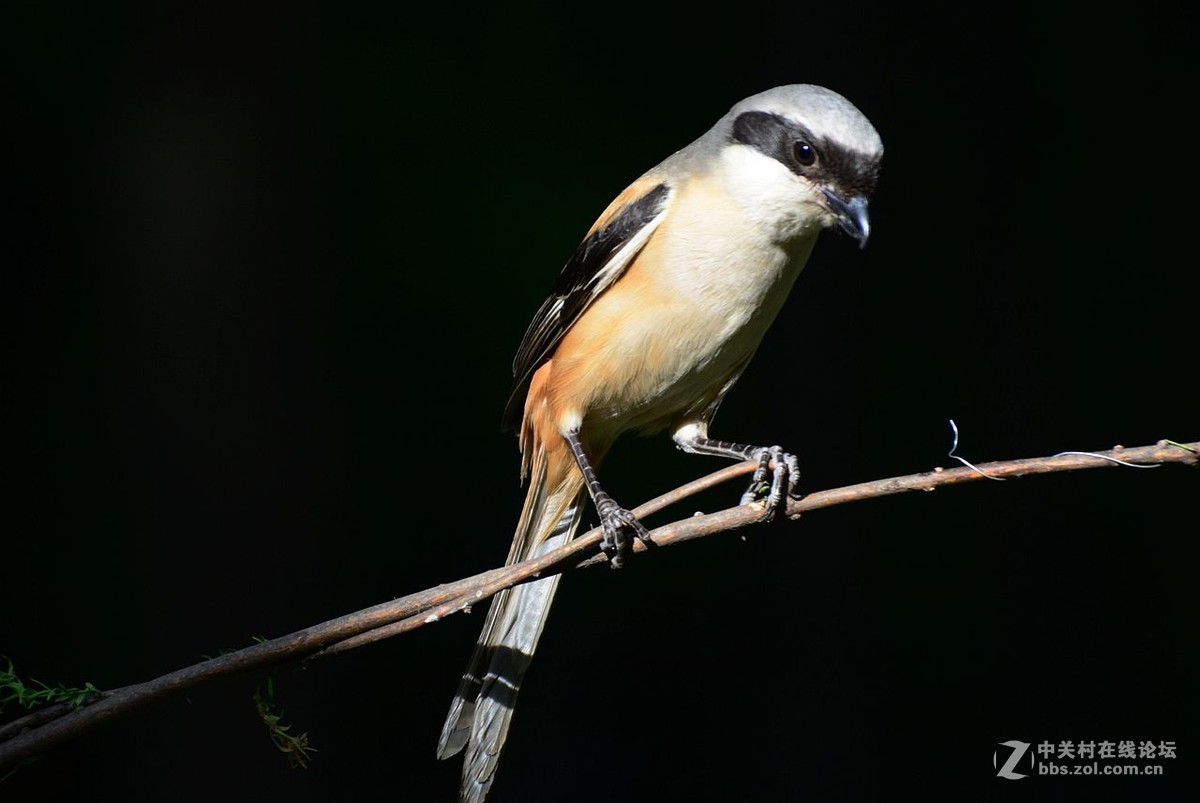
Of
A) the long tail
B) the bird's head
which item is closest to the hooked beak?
the bird's head

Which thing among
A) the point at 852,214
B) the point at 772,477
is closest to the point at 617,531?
the point at 772,477

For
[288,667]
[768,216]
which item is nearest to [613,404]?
[768,216]

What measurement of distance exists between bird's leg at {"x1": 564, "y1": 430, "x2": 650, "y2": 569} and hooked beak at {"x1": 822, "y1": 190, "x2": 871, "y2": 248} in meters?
0.59

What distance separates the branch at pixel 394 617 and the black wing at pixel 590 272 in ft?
2.62

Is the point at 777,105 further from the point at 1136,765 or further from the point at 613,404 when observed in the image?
the point at 1136,765

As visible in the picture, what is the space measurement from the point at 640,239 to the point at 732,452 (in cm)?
45

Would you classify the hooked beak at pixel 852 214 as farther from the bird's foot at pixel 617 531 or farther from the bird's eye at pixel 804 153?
the bird's foot at pixel 617 531

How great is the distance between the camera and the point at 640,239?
2072 mm

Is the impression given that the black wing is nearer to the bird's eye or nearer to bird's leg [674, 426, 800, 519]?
the bird's eye

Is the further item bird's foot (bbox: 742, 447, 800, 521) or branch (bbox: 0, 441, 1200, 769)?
bird's foot (bbox: 742, 447, 800, 521)

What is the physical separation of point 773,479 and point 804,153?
22.6 inches

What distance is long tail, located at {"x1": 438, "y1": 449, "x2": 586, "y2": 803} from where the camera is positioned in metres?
1.83

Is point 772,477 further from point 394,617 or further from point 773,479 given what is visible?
point 394,617

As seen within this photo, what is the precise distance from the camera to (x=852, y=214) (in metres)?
1.86
